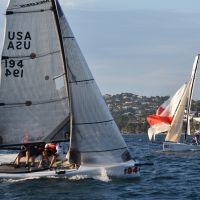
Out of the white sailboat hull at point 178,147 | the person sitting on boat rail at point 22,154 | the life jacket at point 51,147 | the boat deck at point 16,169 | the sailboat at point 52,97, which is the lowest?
the white sailboat hull at point 178,147

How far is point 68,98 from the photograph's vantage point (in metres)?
29.9

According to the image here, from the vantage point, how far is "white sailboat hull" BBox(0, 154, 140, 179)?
2875 centimetres

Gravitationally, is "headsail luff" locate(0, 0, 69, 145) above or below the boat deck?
above

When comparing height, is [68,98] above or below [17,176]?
above

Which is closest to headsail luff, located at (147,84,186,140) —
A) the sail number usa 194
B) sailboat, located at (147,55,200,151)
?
sailboat, located at (147,55,200,151)

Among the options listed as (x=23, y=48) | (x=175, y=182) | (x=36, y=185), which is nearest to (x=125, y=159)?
(x=175, y=182)

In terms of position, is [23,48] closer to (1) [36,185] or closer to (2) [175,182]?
(1) [36,185]

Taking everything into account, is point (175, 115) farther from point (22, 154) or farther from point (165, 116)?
point (22, 154)

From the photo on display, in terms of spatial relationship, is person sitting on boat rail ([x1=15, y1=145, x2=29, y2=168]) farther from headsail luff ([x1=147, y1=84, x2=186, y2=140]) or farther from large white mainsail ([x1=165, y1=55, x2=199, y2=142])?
headsail luff ([x1=147, y1=84, x2=186, y2=140])

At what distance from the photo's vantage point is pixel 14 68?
2967 centimetres

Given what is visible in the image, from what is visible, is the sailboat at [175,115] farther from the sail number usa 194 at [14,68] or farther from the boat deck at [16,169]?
the sail number usa 194 at [14,68]

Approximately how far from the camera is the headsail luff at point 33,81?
29.7 metres

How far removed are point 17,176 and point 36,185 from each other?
164 centimetres

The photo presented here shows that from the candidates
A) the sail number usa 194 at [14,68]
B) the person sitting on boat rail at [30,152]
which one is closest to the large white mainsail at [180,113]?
the person sitting on boat rail at [30,152]
